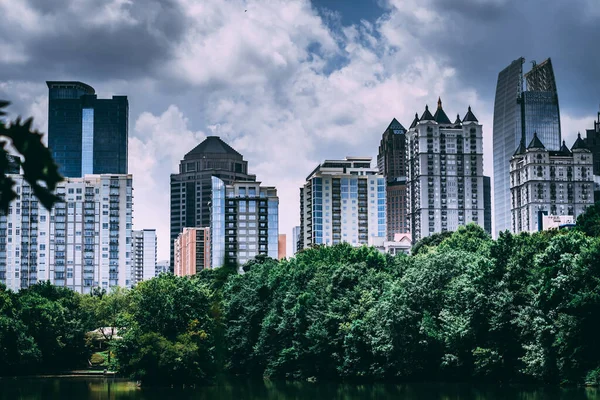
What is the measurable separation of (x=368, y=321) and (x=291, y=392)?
961 cm

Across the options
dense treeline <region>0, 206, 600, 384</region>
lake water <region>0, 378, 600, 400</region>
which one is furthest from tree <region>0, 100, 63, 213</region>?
dense treeline <region>0, 206, 600, 384</region>

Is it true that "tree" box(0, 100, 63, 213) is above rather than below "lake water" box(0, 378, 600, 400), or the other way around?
above

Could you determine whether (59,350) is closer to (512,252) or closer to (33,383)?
(33,383)

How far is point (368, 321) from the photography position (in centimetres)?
7719

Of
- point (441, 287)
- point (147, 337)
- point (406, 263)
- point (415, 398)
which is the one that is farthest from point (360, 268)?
point (415, 398)

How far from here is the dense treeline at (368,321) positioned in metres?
60.2

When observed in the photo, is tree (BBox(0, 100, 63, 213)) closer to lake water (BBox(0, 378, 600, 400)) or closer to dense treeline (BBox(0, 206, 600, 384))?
lake water (BBox(0, 378, 600, 400))

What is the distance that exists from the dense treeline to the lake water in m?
1.49

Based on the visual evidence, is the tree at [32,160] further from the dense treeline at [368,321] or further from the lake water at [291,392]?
the dense treeline at [368,321]

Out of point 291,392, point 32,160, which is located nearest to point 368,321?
point 291,392

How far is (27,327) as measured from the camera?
312 ft

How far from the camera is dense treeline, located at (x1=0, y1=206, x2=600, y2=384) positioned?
60.2 m

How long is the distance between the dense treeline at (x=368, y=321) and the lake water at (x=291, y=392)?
149 cm

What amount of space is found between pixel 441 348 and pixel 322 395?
10117 mm
